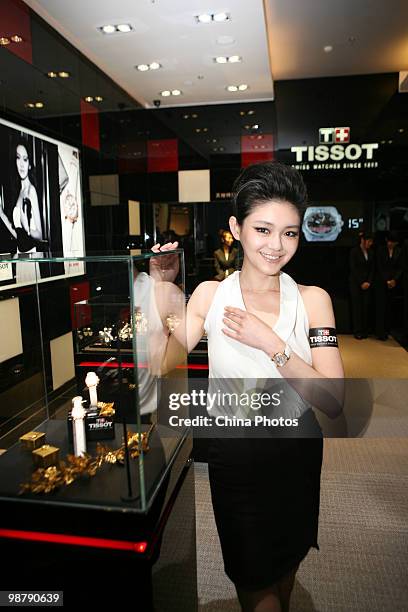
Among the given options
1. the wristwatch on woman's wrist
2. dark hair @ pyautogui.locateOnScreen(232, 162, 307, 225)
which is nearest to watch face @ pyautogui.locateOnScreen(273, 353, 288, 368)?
the wristwatch on woman's wrist

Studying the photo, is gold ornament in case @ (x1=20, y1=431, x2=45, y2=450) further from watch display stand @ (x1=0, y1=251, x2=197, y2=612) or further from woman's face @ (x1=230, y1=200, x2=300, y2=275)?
woman's face @ (x1=230, y1=200, x2=300, y2=275)

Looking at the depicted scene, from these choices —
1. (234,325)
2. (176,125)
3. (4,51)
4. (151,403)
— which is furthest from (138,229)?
(151,403)

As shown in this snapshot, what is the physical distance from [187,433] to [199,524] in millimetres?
1167

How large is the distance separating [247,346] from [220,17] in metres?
2.24

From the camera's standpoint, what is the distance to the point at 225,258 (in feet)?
6.84

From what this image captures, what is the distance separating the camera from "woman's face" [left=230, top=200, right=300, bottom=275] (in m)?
1.24

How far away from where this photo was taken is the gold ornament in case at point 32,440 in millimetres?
1135

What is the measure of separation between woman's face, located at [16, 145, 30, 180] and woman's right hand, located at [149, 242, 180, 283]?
2.03 m

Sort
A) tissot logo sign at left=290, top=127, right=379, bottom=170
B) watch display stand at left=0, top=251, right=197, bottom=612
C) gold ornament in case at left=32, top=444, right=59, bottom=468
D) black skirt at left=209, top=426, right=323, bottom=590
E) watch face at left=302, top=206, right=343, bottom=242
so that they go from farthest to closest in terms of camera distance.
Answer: watch face at left=302, top=206, right=343, bottom=242
tissot logo sign at left=290, top=127, right=379, bottom=170
black skirt at left=209, top=426, right=323, bottom=590
gold ornament in case at left=32, top=444, right=59, bottom=468
watch display stand at left=0, top=251, right=197, bottom=612

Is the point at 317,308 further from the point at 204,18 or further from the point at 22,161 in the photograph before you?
the point at 22,161

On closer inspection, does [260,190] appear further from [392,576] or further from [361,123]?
[361,123]

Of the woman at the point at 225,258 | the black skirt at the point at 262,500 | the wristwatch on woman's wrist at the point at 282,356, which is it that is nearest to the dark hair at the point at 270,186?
the wristwatch on woman's wrist at the point at 282,356

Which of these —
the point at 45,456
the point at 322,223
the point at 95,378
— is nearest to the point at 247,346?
the point at 95,378

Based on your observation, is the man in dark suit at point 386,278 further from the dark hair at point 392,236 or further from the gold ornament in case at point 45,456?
the gold ornament in case at point 45,456
